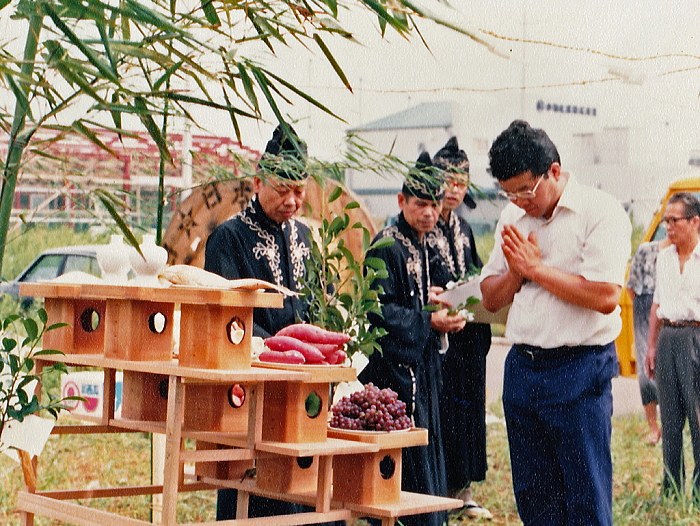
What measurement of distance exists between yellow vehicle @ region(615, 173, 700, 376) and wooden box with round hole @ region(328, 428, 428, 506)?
167 centimetres

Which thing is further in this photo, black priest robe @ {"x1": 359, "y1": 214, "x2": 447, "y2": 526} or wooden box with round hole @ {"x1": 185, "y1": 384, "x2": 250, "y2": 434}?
black priest robe @ {"x1": 359, "y1": 214, "x2": 447, "y2": 526}

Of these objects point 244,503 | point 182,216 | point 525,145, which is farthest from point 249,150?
point 244,503

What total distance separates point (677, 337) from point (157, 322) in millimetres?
2011

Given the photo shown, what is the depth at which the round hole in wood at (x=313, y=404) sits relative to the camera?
7.35ft

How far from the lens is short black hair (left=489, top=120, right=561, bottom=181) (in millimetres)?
2807

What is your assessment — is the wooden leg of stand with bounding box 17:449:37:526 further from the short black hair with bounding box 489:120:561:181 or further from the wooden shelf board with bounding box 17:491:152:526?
the short black hair with bounding box 489:120:561:181

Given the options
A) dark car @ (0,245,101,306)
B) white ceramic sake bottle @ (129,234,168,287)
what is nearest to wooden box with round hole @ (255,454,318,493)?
white ceramic sake bottle @ (129,234,168,287)

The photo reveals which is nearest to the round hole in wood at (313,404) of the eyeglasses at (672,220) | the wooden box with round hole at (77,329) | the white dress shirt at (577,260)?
the wooden box with round hole at (77,329)

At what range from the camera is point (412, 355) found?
11.6 ft

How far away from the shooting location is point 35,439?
7.23ft

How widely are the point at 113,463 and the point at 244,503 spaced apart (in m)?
2.16

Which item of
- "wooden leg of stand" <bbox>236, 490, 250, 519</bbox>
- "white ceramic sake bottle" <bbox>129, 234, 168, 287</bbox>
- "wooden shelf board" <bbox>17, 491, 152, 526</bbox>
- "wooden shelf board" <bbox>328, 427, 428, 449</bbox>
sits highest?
"white ceramic sake bottle" <bbox>129, 234, 168, 287</bbox>

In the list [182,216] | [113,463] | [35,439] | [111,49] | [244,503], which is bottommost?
[113,463]

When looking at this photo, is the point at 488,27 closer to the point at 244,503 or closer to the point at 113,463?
the point at 244,503
